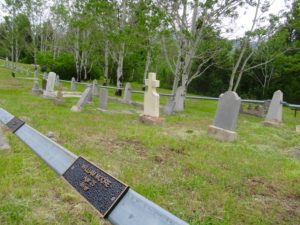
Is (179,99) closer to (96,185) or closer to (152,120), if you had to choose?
(152,120)

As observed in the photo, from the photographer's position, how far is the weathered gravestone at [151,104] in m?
7.93

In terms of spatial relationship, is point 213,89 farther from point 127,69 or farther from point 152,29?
point 152,29

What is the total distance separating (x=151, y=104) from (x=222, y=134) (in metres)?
2.49

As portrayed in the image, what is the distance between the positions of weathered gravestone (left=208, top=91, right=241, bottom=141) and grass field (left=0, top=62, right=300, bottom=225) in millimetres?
302

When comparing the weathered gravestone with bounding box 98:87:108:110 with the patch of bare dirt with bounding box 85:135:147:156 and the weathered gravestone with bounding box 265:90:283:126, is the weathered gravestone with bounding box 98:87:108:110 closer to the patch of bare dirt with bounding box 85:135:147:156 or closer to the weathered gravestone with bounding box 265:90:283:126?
the patch of bare dirt with bounding box 85:135:147:156

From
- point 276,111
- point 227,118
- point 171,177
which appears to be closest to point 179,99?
point 276,111

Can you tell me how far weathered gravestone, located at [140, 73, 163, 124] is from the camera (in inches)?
312

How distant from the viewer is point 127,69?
2794 centimetres

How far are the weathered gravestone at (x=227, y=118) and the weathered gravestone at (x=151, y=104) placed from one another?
1813 mm

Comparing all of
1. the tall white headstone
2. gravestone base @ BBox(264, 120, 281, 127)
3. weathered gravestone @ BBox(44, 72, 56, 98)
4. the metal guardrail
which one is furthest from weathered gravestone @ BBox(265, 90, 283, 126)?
weathered gravestone @ BBox(44, 72, 56, 98)

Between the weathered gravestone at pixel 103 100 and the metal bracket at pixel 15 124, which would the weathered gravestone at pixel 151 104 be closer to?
the weathered gravestone at pixel 103 100

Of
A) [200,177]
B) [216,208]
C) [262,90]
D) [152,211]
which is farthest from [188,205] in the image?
[262,90]

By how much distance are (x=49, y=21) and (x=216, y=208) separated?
3328 centimetres

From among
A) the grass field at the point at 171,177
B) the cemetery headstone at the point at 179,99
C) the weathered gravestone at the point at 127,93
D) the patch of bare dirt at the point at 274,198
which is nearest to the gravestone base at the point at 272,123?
the grass field at the point at 171,177
